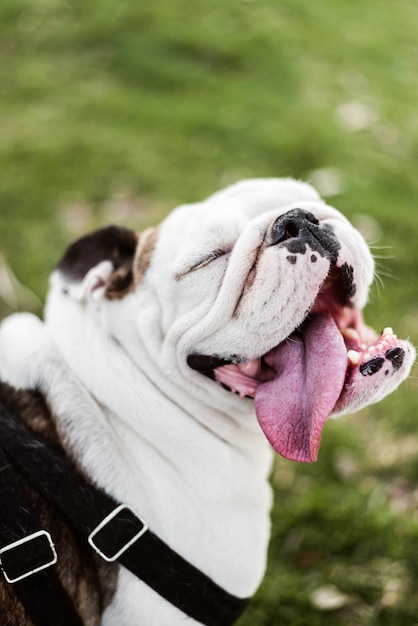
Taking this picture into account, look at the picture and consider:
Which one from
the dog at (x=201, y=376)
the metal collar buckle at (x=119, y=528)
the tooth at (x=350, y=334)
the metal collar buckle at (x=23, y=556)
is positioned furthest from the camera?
the tooth at (x=350, y=334)

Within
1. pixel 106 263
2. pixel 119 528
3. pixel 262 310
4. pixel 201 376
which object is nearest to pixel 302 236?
pixel 262 310

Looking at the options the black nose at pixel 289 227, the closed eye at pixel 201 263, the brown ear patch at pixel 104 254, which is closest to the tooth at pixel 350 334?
the black nose at pixel 289 227

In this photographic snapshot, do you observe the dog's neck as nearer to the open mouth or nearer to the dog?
the dog

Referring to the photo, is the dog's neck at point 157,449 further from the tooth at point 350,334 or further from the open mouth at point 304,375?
the tooth at point 350,334

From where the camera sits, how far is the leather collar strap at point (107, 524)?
2.17 metres

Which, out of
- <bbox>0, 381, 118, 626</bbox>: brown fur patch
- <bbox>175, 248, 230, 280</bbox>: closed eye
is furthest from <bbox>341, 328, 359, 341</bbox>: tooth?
<bbox>0, 381, 118, 626</bbox>: brown fur patch

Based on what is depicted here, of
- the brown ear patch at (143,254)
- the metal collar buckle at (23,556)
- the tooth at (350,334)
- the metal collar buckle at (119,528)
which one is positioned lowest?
the tooth at (350,334)

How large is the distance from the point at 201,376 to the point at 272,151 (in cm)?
361

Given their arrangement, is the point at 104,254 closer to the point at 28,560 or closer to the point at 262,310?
the point at 262,310

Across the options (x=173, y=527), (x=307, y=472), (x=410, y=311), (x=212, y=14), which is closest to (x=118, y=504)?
(x=173, y=527)

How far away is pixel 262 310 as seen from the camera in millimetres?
2252

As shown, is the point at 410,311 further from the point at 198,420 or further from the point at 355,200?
the point at 198,420

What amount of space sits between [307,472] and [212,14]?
17.0 feet

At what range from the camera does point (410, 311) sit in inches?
176
